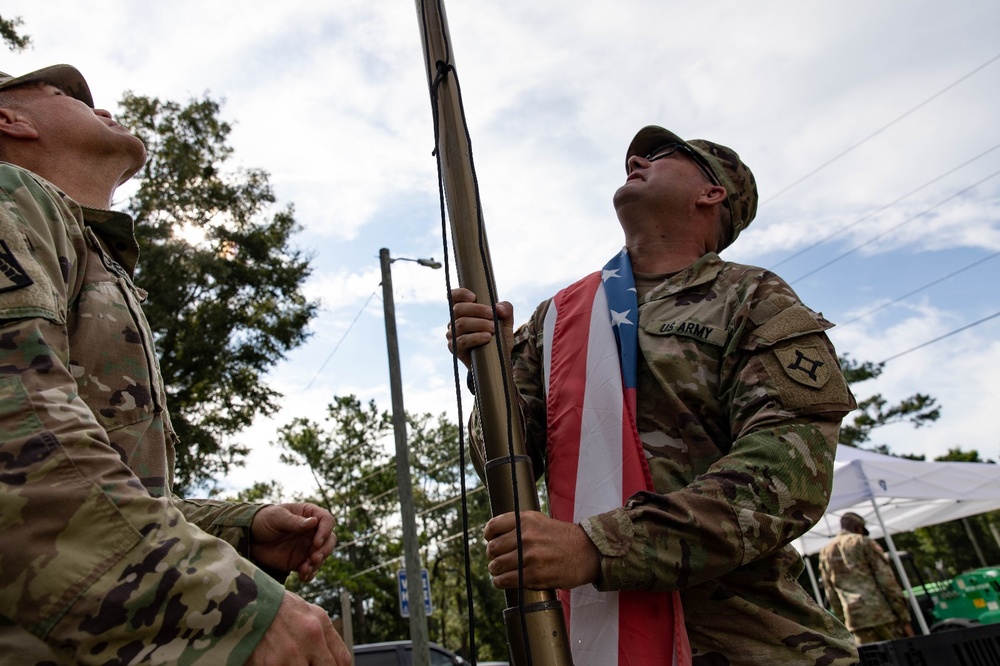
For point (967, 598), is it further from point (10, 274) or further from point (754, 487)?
point (10, 274)

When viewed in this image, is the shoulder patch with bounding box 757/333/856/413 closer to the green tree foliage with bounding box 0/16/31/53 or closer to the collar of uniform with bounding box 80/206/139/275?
the collar of uniform with bounding box 80/206/139/275

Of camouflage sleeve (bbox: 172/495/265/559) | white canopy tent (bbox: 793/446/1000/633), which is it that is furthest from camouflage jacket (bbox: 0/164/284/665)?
white canopy tent (bbox: 793/446/1000/633)

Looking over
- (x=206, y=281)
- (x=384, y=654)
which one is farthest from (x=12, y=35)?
(x=384, y=654)

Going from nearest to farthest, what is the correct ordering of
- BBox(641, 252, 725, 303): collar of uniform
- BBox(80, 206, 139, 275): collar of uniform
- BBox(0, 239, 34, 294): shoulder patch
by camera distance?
BBox(0, 239, 34, 294): shoulder patch, BBox(80, 206, 139, 275): collar of uniform, BBox(641, 252, 725, 303): collar of uniform

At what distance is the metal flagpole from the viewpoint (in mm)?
1435

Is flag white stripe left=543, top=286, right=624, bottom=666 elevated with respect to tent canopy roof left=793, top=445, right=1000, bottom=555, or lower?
lower

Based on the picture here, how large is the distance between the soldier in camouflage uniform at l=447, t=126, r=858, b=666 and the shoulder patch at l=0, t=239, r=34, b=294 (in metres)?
0.93

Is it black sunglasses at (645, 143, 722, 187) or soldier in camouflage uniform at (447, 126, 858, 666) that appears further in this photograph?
black sunglasses at (645, 143, 722, 187)

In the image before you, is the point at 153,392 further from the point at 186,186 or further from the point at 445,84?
the point at 186,186

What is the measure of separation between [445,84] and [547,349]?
0.86 m

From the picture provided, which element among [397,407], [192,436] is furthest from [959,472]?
[192,436]

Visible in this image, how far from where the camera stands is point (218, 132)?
59.2 feet

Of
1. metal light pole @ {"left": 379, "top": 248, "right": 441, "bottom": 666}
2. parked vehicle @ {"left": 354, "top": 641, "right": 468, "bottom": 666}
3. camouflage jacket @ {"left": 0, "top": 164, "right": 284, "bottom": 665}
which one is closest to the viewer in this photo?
camouflage jacket @ {"left": 0, "top": 164, "right": 284, "bottom": 665}

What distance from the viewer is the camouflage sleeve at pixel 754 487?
149 centimetres
